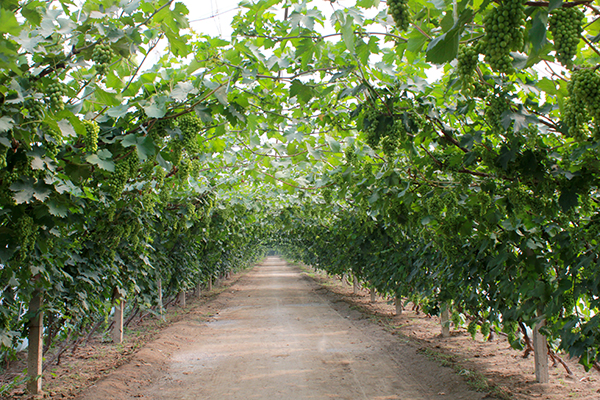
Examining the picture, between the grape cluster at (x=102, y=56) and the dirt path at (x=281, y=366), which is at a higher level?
the grape cluster at (x=102, y=56)

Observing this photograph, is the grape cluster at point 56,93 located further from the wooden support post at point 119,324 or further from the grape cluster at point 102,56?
Answer: the wooden support post at point 119,324

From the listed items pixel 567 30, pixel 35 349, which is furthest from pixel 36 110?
pixel 35 349

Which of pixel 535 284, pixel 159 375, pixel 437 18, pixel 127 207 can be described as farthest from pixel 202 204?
pixel 437 18

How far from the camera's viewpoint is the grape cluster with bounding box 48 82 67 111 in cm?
197

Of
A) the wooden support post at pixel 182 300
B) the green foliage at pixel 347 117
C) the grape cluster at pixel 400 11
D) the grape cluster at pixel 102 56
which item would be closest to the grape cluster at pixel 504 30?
the green foliage at pixel 347 117

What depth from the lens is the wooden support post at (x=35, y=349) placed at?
4492mm

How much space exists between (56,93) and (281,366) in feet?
16.8

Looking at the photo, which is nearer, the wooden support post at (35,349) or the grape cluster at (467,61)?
the grape cluster at (467,61)

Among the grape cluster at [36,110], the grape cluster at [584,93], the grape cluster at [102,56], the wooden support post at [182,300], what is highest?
the grape cluster at [102,56]

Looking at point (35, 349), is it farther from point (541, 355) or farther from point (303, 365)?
point (541, 355)

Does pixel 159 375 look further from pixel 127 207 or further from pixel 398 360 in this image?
pixel 398 360

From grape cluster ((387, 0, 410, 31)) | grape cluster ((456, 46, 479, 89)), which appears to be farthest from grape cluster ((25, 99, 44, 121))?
grape cluster ((456, 46, 479, 89))

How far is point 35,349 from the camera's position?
4520 millimetres

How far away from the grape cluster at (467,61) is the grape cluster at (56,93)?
6.19ft
